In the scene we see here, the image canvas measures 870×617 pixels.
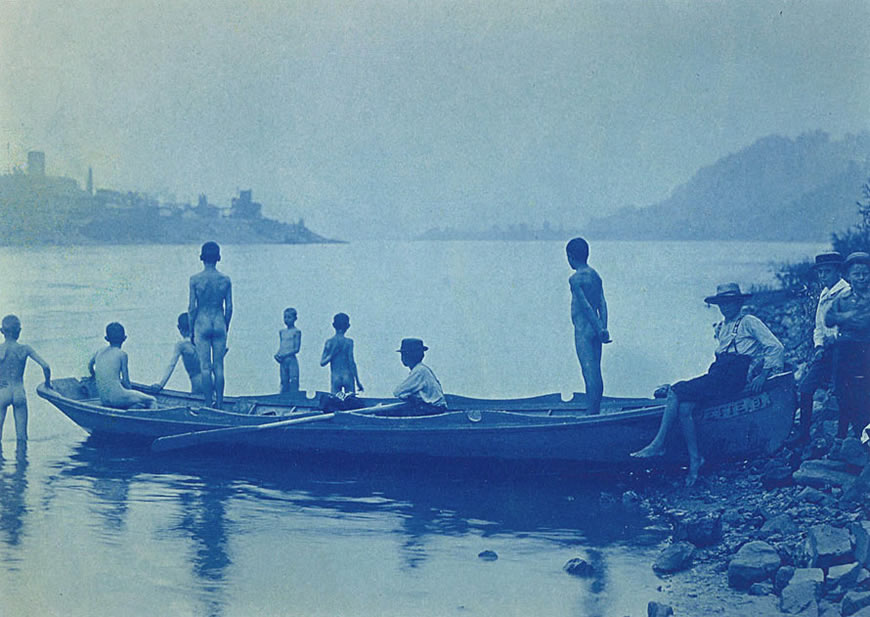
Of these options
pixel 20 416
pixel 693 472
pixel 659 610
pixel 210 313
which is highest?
pixel 210 313

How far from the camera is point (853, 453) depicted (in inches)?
245

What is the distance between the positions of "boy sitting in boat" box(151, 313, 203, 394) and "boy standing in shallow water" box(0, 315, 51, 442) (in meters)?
1.14

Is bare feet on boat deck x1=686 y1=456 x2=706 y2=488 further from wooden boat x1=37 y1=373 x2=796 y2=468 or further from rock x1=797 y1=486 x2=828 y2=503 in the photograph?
rock x1=797 y1=486 x2=828 y2=503

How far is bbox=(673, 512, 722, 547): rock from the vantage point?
6.10 meters

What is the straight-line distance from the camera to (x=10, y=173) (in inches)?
362

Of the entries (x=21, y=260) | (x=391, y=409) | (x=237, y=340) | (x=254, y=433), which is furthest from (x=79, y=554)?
(x=237, y=340)

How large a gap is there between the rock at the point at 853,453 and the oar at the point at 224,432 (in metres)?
3.49

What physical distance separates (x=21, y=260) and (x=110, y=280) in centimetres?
105

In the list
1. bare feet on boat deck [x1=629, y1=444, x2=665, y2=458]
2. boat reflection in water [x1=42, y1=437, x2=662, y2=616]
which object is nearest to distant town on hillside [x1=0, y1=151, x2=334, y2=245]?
boat reflection in water [x1=42, y1=437, x2=662, y2=616]

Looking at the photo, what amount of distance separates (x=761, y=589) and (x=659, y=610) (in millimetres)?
624

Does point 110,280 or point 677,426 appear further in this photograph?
point 110,280

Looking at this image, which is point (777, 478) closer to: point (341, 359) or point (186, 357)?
point (341, 359)

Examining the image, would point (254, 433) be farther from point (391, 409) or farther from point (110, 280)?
point (110, 280)

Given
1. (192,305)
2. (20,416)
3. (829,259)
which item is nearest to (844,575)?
(829,259)
